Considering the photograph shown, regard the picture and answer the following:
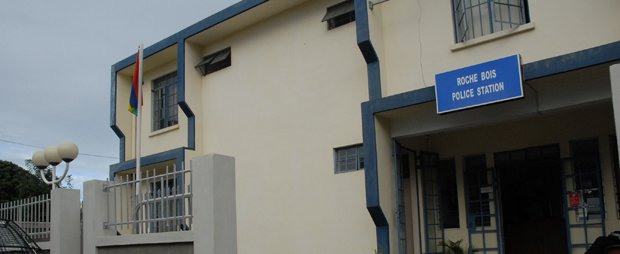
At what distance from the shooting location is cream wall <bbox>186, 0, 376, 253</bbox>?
41.9 ft

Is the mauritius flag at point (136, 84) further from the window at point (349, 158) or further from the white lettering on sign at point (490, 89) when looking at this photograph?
the white lettering on sign at point (490, 89)

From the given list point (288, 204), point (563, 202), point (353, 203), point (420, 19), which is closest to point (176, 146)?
point (288, 204)

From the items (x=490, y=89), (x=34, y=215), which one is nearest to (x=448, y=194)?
(x=490, y=89)

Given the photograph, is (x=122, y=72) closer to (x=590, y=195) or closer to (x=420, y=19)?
(x=420, y=19)

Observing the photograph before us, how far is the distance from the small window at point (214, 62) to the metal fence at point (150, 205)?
6.04 m

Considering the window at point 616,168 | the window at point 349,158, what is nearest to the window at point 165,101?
the window at point 349,158

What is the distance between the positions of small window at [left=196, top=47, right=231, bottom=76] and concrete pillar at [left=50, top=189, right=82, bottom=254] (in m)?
5.57

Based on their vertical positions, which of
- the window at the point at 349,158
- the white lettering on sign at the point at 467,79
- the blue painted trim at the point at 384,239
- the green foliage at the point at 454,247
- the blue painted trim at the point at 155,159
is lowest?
the green foliage at the point at 454,247

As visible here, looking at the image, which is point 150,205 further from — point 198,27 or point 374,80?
point 198,27

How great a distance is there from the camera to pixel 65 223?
11344mm

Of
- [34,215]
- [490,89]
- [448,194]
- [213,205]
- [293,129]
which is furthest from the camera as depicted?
[293,129]

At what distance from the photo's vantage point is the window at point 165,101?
17703mm

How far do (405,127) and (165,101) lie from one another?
8.37 metres

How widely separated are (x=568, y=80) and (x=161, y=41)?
10681 mm
